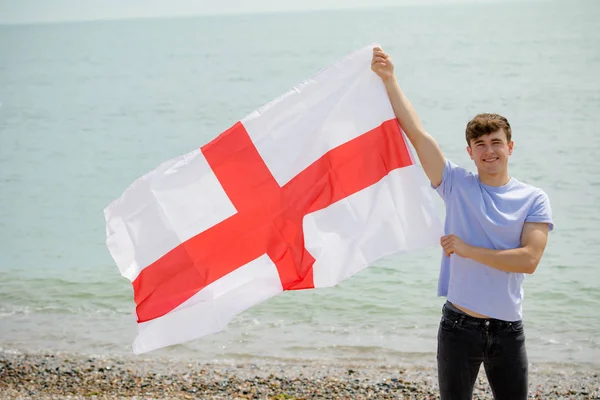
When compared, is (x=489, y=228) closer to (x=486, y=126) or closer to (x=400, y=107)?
(x=486, y=126)

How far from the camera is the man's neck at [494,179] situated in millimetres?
3594

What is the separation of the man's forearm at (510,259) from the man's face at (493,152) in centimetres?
36

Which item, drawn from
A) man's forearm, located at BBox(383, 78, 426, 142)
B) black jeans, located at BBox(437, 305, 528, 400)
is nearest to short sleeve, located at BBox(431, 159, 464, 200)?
man's forearm, located at BBox(383, 78, 426, 142)

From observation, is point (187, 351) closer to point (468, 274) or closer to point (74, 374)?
point (74, 374)

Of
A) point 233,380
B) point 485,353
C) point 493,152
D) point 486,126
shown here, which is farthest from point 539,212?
point 233,380

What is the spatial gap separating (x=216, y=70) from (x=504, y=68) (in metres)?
19.5

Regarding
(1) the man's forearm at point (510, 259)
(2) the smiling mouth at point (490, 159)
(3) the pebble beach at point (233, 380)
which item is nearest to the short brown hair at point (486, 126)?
(2) the smiling mouth at point (490, 159)

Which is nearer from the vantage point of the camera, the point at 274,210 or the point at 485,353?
the point at 485,353

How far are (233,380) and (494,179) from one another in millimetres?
3947

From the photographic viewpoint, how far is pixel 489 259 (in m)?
3.49

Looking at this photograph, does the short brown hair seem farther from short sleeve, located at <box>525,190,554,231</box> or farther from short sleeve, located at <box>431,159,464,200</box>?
short sleeve, located at <box>525,190,554,231</box>

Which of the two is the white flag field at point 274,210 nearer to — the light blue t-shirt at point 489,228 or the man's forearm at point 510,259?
the light blue t-shirt at point 489,228

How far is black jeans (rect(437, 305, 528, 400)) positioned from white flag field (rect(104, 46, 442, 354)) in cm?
55

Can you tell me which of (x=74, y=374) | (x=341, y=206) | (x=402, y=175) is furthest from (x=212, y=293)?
(x=74, y=374)
